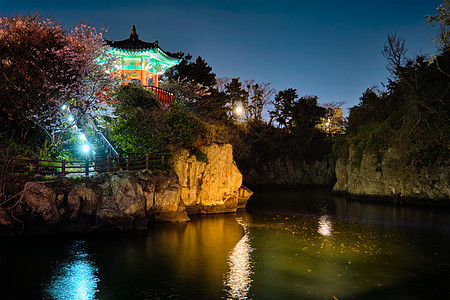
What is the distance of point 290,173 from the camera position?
57.5 m

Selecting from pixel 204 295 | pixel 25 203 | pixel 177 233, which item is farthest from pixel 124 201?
pixel 204 295

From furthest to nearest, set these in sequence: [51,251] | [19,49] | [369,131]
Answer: [369,131] → [19,49] → [51,251]

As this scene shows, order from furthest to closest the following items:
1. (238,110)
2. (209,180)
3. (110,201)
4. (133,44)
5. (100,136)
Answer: (238,110) → (133,44) → (209,180) → (100,136) → (110,201)

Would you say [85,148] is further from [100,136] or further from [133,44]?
[133,44]

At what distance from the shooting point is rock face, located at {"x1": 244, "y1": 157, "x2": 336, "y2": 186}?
184 ft

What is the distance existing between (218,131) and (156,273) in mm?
16416

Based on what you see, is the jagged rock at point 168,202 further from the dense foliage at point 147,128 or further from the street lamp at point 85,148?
the street lamp at point 85,148

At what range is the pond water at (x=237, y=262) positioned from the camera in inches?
447

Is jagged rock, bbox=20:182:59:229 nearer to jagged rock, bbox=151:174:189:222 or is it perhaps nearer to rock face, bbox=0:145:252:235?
rock face, bbox=0:145:252:235

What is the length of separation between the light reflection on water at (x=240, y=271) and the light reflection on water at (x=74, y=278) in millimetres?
3970

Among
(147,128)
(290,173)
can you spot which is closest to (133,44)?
(147,128)

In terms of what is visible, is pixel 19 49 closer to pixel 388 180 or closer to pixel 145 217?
pixel 145 217

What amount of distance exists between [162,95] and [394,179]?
20.5 metres

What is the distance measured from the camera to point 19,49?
71.1ft
